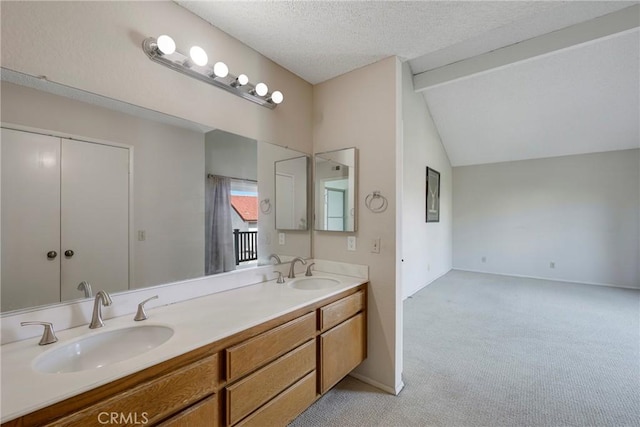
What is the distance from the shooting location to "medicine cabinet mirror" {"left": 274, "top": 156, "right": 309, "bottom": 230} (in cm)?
225

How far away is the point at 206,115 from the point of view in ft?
5.63

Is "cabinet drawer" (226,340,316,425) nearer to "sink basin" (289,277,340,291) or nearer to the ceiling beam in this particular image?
"sink basin" (289,277,340,291)

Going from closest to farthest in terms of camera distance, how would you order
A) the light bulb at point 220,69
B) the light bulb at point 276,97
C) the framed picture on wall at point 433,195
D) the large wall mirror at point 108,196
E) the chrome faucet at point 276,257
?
the large wall mirror at point 108,196
the light bulb at point 220,69
the light bulb at point 276,97
the chrome faucet at point 276,257
the framed picture on wall at point 433,195

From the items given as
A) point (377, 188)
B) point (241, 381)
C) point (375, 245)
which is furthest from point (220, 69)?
point (241, 381)

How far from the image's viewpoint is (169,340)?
108 cm

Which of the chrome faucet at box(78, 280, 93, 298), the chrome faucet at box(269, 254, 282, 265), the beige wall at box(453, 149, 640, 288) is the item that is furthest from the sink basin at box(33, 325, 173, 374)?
the beige wall at box(453, 149, 640, 288)

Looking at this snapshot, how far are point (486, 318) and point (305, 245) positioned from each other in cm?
268

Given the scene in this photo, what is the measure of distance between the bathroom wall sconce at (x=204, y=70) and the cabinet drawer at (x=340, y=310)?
5.06 feet

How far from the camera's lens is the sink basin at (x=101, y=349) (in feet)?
3.28

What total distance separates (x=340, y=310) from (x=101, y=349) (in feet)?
4.18

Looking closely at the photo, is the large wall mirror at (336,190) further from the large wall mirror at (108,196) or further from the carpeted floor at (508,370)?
the carpeted floor at (508,370)

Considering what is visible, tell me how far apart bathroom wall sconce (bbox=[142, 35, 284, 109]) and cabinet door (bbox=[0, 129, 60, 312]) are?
67 cm

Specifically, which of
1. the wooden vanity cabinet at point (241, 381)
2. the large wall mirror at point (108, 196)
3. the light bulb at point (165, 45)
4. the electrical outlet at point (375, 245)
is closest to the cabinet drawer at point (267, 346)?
the wooden vanity cabinet at point (241, 381)

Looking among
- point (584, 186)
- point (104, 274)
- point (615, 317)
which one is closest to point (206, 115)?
point (104, 274)
